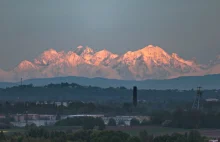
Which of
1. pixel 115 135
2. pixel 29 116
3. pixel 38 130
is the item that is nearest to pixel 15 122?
pixel 29 116

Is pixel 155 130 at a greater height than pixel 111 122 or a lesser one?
lesser

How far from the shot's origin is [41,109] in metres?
179

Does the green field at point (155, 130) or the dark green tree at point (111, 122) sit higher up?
the dark green tree at point (111, 122)

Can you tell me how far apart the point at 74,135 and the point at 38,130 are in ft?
25.6

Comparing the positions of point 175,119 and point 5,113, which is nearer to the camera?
point 175,119

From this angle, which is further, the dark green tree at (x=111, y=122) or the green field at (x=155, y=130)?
the dark green tree at (x=111, y=122)

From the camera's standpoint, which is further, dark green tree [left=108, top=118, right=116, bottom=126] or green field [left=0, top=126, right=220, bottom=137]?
dark green tree [left=108, top=118, right=116, bottom=126]

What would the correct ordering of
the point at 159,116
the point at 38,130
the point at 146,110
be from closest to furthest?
the point at 38,130 < the point at 159,116 < the point at 146,110

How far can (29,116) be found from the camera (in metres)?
162

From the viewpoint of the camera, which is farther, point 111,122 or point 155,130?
point 111,122

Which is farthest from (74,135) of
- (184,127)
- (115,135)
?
(184,127)

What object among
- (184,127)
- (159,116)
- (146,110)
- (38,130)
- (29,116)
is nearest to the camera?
(38,130)

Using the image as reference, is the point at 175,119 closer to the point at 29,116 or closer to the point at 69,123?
the point at 69,123

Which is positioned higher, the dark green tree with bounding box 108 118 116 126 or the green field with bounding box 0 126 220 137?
the dark green tree with bounding box 108 118 116 126
